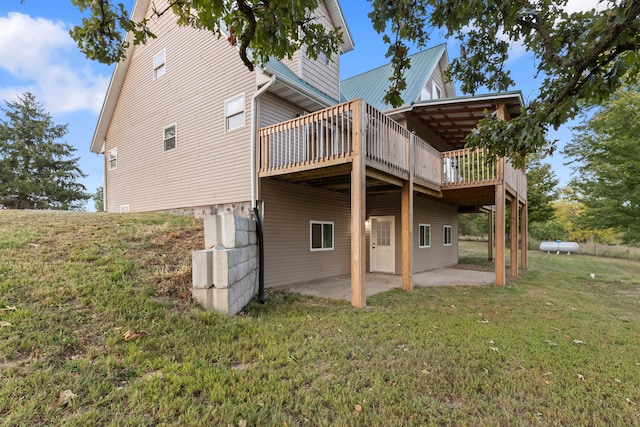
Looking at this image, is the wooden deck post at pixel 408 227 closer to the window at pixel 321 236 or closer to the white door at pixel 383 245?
the window at pixel 321 236

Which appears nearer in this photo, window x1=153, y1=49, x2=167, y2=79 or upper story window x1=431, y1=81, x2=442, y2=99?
window x1=153, y1=49, x2=167, y2=79

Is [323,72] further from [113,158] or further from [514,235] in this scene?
[113,158]

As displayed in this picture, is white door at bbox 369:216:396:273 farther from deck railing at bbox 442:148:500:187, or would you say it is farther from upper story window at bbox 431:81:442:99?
upper story window at bbox 431:81:442:99

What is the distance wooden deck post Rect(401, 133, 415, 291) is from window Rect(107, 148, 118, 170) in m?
11.0

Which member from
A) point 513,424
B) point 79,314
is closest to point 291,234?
point 79,314

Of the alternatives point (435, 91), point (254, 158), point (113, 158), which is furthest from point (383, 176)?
point (113, 158)

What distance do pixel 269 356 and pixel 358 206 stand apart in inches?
122

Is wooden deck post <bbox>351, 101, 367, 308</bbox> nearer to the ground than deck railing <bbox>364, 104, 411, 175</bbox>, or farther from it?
nearer to the ground

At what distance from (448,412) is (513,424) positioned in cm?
46

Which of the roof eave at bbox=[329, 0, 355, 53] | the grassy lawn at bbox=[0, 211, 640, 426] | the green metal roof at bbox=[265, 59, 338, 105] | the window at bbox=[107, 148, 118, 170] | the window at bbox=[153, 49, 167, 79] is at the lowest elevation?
the grassy lawn at bbox=[0, 211, 640, 426]

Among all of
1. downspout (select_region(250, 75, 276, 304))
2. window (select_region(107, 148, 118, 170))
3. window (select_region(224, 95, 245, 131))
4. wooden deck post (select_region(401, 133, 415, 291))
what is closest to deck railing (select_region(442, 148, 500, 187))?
wooden deck post (select_region(401, 133, 415, 291))

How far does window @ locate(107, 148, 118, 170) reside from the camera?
38.7ft

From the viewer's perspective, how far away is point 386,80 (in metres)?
12.0

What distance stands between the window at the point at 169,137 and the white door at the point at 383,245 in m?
7.09
